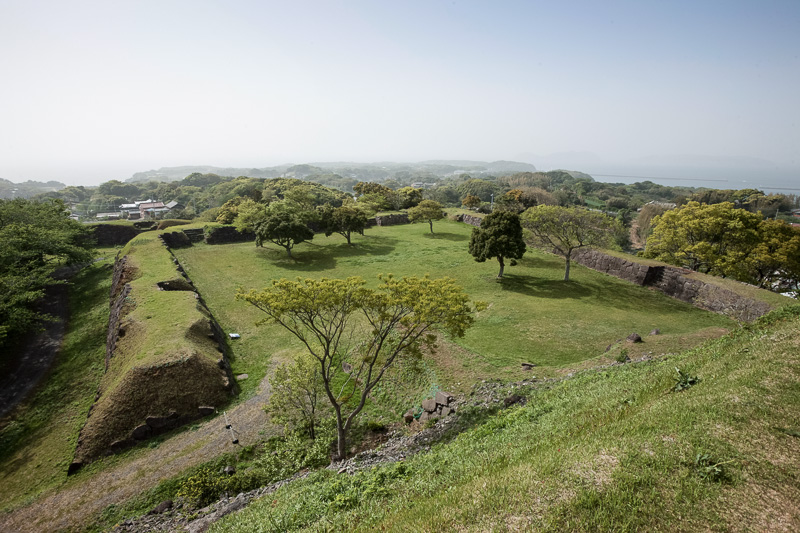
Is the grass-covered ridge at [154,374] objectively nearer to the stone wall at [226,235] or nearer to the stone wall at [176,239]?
the stone wall at [176,239]

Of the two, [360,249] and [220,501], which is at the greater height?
[360,249]

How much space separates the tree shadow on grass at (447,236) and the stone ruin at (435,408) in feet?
90.8

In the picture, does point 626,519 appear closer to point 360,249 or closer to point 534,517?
point 534,517

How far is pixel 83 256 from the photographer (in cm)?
2819

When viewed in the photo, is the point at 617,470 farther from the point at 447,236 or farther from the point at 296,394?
the point at 447,236

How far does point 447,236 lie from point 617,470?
117 ft

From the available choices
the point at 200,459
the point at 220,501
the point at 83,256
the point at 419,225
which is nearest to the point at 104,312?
the point at 83,256

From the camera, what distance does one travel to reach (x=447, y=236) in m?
40.0

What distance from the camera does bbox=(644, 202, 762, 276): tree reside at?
22125mm

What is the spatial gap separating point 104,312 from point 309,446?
20983 mm

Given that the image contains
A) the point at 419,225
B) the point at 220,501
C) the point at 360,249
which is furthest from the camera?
the point at 419,225

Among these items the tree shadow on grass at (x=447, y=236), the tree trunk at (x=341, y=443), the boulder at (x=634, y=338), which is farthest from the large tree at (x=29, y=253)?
the tree shadow on grass at (x=447, y=236)

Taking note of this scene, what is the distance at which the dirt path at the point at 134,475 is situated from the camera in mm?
9344

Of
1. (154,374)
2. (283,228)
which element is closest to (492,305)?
(154,374)
